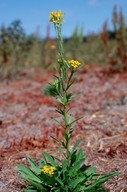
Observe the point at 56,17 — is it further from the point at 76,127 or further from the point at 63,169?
the point at 76,127

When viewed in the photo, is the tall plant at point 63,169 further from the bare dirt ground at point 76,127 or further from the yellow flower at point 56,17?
the bare dirt ground at point 76,127

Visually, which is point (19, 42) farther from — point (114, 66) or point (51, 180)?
point (51, 180)

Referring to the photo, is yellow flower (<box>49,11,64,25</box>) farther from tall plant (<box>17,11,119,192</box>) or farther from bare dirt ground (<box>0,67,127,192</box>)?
bare dirt ground (<box>0,67,127,192</box>)

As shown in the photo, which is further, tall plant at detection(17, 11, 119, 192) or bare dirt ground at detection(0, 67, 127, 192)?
bare dirt ground at detection(0, 67, 127, 192)

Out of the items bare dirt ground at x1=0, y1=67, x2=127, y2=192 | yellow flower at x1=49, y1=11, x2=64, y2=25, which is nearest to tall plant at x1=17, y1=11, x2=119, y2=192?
yellow flower at x1=49, y1=11, x2=64, y2=25

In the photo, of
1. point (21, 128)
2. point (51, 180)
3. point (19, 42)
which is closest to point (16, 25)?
point (19, 42)

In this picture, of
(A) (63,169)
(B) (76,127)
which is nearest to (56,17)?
(A) (63,169)
